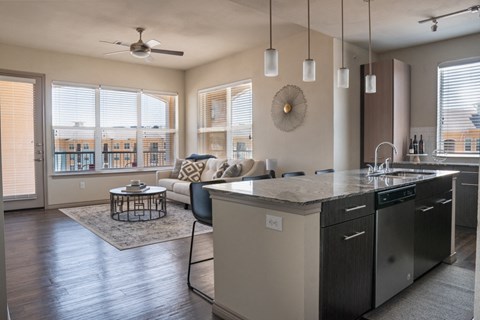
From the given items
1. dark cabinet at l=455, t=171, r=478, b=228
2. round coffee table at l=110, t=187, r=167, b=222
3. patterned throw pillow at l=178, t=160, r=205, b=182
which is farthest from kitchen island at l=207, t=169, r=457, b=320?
patterned throw pillow at l=178, t=160, r=205, b=182

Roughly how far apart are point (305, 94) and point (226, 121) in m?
2.19

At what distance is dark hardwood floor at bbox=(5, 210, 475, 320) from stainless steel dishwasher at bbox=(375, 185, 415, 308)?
45.5 inches

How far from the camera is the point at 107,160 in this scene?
722 centimetres

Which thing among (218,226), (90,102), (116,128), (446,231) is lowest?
(446,231)

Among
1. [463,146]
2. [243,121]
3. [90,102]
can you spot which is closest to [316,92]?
[243,121]

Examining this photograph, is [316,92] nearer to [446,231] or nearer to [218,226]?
[446,231]

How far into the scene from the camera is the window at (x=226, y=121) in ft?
21.7

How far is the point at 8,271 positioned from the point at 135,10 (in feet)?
11.2

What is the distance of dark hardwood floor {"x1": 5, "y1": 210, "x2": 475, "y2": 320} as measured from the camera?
2.44 metres

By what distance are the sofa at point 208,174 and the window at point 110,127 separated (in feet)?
3.54

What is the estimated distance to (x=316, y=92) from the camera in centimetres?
524

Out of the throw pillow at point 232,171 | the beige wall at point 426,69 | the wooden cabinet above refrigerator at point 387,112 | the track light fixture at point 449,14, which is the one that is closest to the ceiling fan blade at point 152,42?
the throw pillow at point 232,171

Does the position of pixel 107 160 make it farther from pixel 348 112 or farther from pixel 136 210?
pixel 348 112

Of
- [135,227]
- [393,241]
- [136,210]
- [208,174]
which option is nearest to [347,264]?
[393,241]
